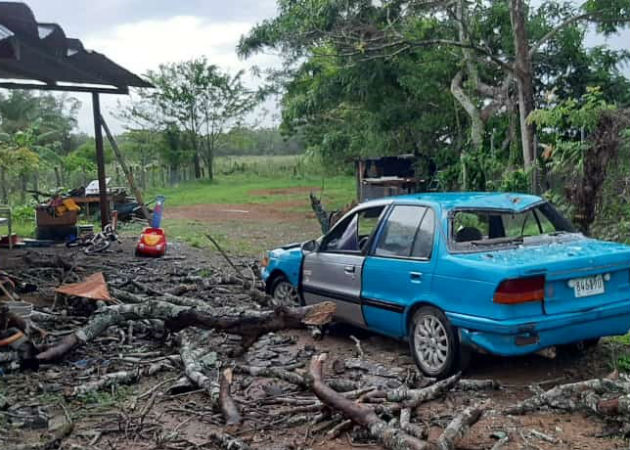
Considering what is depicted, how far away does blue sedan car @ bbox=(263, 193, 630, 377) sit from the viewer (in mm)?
5148

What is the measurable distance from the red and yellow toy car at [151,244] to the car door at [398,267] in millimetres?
7345

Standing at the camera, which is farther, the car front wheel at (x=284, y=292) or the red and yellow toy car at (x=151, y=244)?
the red and yellow toy car at (x=151, y=244)

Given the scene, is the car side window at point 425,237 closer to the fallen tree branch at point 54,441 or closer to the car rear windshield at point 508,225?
the car rear windshield at point 508,225

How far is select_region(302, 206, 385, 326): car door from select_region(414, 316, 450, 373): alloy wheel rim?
906 millimetres

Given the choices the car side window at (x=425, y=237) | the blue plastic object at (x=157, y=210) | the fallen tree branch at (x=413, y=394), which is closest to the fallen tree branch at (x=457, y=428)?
the fallen tree branch at (x=413, y=394)

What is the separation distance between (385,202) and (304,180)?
36.5 meters

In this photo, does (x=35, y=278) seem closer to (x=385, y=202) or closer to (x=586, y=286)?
(x=385, y=202)

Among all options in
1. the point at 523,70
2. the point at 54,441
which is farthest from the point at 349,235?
the point at 523,70

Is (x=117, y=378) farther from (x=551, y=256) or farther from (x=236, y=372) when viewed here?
(x=551, y=256)

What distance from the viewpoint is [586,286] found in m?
5.39

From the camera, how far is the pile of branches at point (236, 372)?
4613 mm

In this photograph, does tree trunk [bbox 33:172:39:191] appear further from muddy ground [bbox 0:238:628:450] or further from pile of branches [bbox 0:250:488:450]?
muddy ground [bbox 0:238:628:450]

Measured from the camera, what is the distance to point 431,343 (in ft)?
18.6

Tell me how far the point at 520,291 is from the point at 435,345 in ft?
3.01
